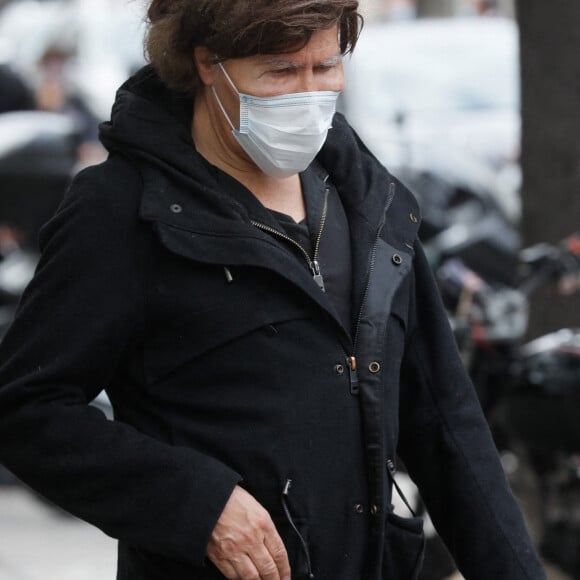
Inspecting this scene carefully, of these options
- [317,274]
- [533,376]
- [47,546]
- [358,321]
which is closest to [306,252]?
[317,274]

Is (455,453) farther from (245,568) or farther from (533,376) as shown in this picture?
(533,376)

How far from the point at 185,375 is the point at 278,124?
17.6 inches

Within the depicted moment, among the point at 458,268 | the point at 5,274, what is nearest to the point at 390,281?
the point at 458,268

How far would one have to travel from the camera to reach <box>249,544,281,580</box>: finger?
2.17m

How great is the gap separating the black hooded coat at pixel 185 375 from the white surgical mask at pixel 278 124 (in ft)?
0.25

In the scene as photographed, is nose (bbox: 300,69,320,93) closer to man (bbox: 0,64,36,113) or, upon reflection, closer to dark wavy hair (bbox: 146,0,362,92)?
dark wavy hair (bbox: 146,0,362,92)

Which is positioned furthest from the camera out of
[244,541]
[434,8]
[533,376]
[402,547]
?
[434,8]

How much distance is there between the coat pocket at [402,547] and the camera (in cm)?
242

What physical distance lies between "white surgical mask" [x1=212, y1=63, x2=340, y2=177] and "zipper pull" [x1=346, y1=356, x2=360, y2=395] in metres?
0.34

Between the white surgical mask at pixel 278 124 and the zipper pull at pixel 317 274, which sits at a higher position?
the white surgical mask at pixel 278 124

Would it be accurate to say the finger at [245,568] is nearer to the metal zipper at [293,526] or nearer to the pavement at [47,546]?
the metal zipper at [293,526]

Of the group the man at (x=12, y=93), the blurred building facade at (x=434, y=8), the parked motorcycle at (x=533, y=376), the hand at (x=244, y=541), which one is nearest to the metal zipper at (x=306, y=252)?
the hand at (x=244, y=541)

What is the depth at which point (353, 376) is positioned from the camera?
7.54 ft

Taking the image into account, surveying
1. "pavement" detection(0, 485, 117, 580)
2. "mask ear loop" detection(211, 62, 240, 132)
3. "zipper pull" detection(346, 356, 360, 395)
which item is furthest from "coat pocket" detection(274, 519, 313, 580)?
"pavement" detection(0, 485, 117, 580)
